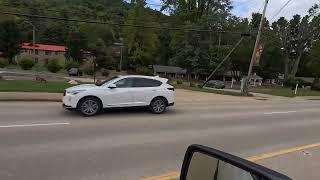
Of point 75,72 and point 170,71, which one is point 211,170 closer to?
point 75,72

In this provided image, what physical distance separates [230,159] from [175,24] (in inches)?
2892

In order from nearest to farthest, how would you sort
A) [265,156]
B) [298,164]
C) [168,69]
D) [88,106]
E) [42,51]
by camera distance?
[298,164], [265,156], [88,106], [168,69], [42,51]

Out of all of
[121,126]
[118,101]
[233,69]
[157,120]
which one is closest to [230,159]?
[121,126]

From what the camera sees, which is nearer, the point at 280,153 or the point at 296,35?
the point at 280,153

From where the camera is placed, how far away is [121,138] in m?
11.5

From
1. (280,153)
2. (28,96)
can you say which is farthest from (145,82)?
(280,153)

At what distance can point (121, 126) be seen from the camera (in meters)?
13.6

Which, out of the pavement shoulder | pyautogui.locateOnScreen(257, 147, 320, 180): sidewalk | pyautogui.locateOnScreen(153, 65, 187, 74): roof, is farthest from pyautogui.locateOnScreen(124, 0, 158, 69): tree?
pyautogui.locateOnScreen(257, 147, 320, 180): sidewalk

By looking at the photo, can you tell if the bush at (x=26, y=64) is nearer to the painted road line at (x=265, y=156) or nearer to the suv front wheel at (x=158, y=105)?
the suv front wheel at (x=158, y=105)

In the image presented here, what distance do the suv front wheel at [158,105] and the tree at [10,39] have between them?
249 ft

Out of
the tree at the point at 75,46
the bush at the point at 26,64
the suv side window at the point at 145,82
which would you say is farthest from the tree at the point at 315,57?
the suv side window at the point at 145,82

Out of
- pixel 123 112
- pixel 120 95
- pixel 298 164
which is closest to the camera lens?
pixel 298 164

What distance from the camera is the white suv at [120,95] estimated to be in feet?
51.8

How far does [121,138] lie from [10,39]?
83232 millimetres
